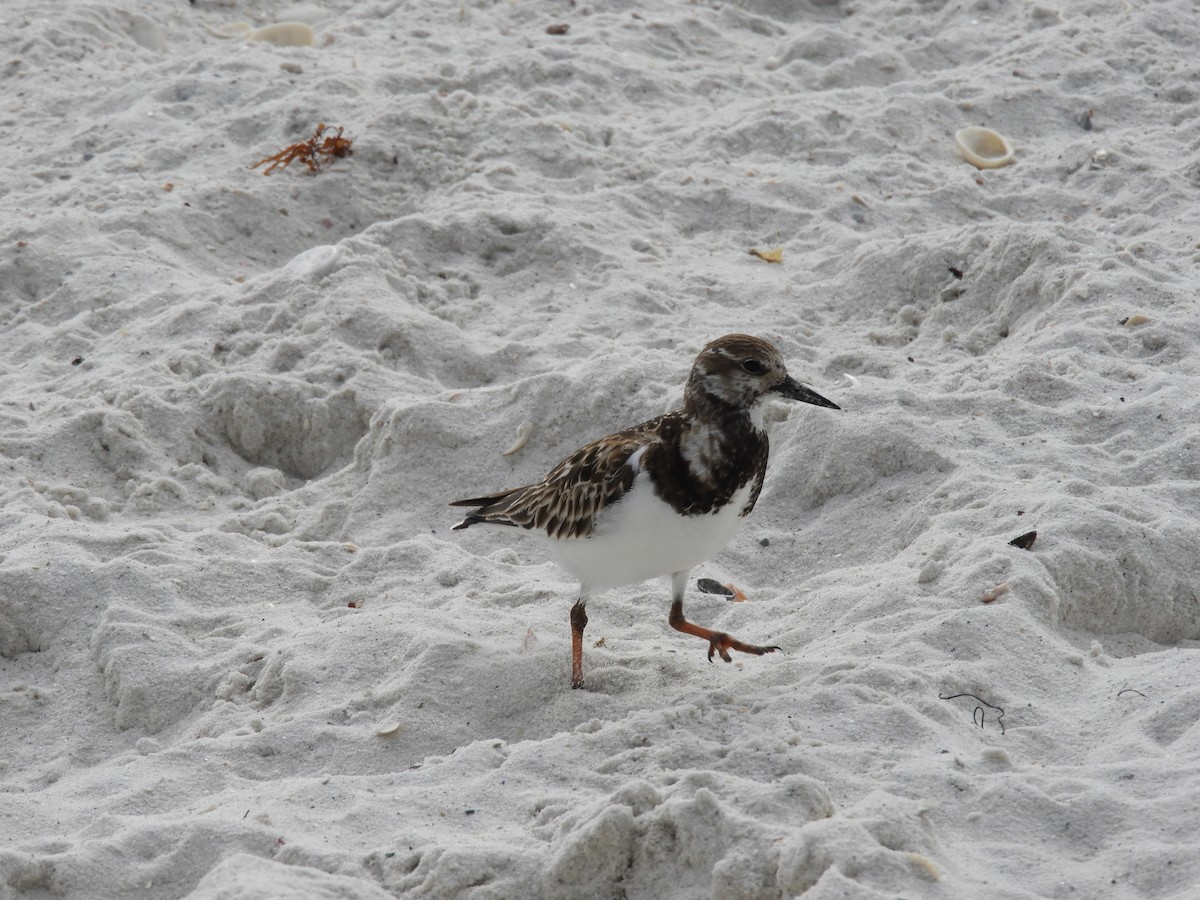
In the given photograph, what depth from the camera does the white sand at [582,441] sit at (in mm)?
2895

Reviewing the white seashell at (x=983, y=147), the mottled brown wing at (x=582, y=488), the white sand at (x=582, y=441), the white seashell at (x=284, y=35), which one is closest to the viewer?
the white sand at (x=582, y=441)

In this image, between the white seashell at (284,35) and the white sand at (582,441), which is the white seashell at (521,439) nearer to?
the white sand at (582,441)

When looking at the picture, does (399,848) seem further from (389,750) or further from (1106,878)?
(1106,878)

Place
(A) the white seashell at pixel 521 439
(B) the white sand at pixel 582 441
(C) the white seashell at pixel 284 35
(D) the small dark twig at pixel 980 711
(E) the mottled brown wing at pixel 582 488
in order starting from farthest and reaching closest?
(C) the white seashell at pixel 284 35 → (A) the white seashell at pixel 521 439 → (E) the mottled brown wing at pixel 582 488 → (D) the small dark twig at pixel 980 711 → (B) the white sand at pixel 582 441

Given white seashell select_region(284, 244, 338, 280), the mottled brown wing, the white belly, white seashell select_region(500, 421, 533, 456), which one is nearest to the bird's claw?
the white belly

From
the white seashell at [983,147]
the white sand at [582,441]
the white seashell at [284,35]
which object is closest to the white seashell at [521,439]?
the white sand at [582,441]

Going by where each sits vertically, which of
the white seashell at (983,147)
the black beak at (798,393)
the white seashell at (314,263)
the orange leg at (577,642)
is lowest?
the white seashell at (314,263)

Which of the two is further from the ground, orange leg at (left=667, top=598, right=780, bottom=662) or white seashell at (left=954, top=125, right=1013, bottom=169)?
white seashell at (left=954, top=125, right=1013, bottom=169)

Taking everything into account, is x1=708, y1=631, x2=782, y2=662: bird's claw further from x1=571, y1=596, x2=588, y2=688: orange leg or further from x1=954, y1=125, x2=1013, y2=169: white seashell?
x1=954, y1=125, x2=1013, y2=169: white seashell

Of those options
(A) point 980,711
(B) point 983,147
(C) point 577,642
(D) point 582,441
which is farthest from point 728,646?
(B) point 983,147

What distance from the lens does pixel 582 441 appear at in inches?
190

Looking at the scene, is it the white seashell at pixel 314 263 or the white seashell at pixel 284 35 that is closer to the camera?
the white seashell at pixel 314 263

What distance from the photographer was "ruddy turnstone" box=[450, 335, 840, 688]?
3.44 m

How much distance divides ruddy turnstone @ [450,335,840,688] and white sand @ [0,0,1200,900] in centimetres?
32
